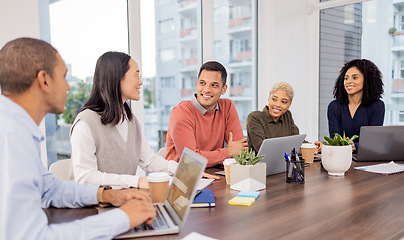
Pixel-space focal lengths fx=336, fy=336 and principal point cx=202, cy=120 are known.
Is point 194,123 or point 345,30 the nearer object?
point 194,123

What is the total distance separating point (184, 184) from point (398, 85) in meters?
3.73

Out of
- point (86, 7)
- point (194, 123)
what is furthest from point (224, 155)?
point (86, 7)

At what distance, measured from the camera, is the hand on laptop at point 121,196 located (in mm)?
1203

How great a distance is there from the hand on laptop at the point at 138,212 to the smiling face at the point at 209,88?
1.42 meters

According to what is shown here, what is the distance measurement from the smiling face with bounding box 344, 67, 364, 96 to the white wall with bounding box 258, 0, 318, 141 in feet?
4.63

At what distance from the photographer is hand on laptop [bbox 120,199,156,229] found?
3.24 ft

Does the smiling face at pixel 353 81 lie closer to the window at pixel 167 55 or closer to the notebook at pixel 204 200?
the window at pixel 167 55

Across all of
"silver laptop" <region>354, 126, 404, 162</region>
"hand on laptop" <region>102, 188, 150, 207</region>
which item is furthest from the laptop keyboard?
"silver laptop" <region>354, 126, 404, 162</region>

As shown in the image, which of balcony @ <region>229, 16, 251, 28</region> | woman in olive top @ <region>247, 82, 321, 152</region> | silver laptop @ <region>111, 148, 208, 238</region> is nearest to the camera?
silver laptop @ <region>111, 148, 208, 238</region>

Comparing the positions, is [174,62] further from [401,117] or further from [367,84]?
[401,117]

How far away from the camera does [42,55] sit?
0.94m

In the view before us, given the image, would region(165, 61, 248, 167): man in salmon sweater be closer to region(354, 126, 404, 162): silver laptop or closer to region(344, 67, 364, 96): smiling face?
region(354, 126, 404, 162): silver laptop

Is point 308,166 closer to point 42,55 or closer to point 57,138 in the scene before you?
point 42,55

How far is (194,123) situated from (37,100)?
1450 mm
